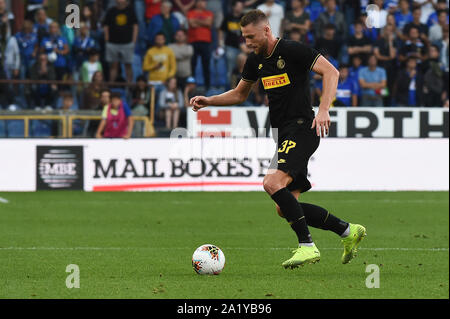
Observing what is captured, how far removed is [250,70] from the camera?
28.9 ft

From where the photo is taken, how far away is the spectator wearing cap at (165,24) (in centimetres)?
2250

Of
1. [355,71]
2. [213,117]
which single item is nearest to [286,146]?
[213,117]

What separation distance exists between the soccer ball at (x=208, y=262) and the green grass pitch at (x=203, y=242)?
0.10m

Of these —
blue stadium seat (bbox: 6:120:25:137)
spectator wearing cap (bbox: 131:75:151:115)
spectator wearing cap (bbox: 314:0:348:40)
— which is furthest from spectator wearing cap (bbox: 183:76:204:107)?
blue stadium seat (bbox: 6:120:25:137)

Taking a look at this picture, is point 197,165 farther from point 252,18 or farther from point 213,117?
point 252,18

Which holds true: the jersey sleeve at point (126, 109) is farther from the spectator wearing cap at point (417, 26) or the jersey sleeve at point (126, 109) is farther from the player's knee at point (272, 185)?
the player's knee at point (272, 185)

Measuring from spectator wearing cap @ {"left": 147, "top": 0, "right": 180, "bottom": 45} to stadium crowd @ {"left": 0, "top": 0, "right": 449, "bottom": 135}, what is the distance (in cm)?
2

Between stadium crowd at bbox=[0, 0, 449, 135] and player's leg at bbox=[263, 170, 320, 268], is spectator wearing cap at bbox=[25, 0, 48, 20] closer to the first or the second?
stadium crowd at bbox=[0, 0, 449, 135]

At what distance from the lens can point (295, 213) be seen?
8.30 metres

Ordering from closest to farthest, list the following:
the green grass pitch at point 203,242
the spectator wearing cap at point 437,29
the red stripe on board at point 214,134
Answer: the green grass pitch at point 203,242, the red stripe on board at point 214,134, the spectator wearing cap at point 437,29

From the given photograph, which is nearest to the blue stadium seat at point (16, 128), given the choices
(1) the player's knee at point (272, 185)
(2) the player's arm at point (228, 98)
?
(2) the player's arm at point (228, 98)

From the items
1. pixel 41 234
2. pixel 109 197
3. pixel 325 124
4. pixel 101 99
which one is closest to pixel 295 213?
pixel 325 124

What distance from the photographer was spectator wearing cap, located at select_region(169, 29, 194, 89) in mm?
22062

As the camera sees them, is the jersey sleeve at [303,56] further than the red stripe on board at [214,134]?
No
